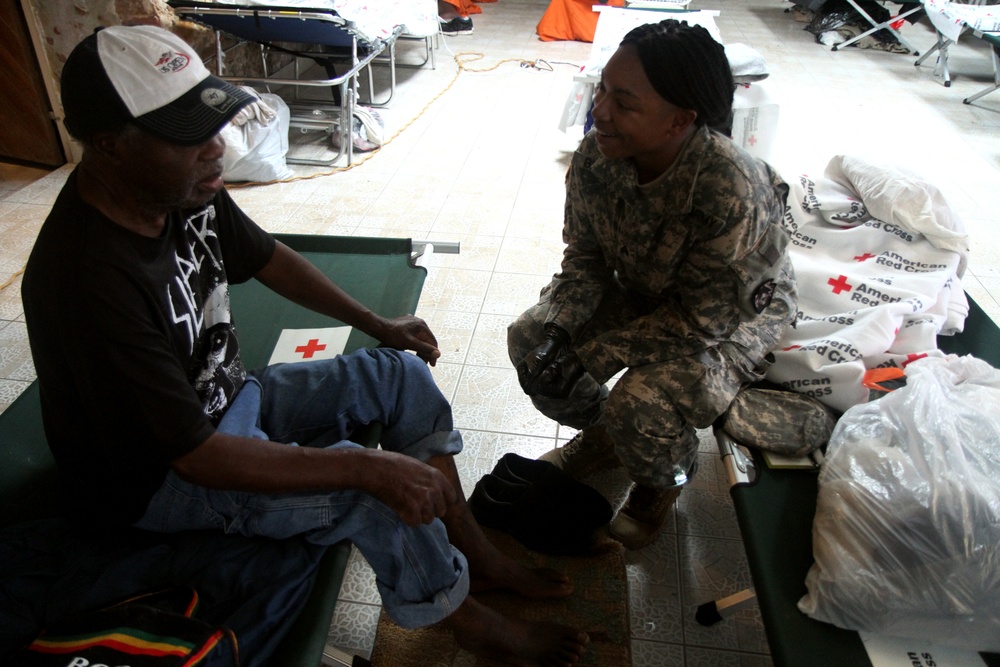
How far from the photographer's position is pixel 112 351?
84cm

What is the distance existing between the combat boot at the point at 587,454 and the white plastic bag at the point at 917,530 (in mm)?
558

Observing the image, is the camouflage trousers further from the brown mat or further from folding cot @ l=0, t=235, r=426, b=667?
folding cot @ l=0, t=235, r=426, b=667

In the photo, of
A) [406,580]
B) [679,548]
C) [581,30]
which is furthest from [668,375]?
[581,30]

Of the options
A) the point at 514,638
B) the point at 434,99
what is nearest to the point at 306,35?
the point at 434,99

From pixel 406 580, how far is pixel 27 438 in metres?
0.82

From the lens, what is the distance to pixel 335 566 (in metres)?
1.04

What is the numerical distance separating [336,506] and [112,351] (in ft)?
1.25

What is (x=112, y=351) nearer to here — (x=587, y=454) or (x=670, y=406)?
(x=670, y=406)

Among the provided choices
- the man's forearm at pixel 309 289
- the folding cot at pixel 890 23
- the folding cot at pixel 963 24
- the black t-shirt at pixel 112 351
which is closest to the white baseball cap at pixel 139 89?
the black t-shirt at pixel 112 351

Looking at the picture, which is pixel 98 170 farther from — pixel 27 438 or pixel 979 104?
pixel 979 104

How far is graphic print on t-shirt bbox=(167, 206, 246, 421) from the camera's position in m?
1.01

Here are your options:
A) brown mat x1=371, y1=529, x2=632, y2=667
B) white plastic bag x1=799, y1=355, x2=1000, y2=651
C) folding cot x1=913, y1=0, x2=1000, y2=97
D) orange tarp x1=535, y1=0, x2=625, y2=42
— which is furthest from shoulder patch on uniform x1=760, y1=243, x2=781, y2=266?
orange tarp x1=535, y1=0, x2=625, y2=42

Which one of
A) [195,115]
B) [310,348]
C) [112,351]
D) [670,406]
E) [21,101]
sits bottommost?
[21,101]

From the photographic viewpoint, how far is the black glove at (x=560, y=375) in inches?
55.0
